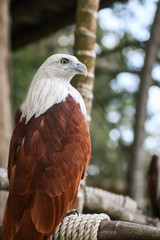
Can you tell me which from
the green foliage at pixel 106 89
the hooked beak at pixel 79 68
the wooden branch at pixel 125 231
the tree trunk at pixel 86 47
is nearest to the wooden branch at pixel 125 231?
the wooden branch at pixel 125 231

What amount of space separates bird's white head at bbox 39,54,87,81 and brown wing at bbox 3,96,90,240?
20cm

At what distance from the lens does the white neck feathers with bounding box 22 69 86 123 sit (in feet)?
5.80

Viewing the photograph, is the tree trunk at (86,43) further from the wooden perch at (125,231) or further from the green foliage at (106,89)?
the green foliage at (106,89)

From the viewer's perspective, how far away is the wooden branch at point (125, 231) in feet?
4.76

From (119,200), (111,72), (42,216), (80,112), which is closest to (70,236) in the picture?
(42,216)

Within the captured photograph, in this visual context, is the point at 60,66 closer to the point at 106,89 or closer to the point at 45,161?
the point at 45,161

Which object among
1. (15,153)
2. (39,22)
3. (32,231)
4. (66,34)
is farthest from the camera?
(66,34)

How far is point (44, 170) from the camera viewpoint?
1638 mm

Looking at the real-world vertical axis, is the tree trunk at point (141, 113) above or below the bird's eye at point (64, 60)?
below

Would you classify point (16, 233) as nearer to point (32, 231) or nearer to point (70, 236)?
point (32, 231)

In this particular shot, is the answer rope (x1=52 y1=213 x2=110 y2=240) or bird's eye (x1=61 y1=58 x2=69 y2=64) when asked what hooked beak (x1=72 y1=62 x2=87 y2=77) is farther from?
rope (x1=52 y1=213 x2=110 y2=240)

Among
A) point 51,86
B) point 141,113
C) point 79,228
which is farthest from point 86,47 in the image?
point 141,113

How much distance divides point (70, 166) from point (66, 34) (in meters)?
7.51

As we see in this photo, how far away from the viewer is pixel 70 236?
1697 millimetres
